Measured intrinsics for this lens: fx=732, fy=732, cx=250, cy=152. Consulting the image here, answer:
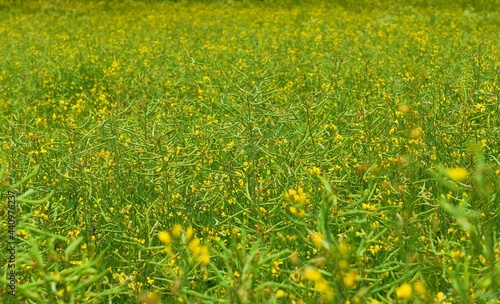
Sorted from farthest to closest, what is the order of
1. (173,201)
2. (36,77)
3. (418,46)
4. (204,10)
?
(204,10) → (418,46) → (36,77) → (173,201)

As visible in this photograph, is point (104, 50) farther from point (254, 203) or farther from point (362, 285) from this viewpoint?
point (362, 285)

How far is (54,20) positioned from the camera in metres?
13.3

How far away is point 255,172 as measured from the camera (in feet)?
12.0

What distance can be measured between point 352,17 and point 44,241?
9502 millimetres

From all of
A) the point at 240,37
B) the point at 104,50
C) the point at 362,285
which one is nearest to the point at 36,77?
the point at 104,50

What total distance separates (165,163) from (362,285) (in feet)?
4.57

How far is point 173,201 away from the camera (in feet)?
11.7

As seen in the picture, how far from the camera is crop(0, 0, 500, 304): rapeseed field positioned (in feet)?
7.62

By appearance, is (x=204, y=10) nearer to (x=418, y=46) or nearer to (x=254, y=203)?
(x=418, y=46)

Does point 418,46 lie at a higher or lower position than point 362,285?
lower

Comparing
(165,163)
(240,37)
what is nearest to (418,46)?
(240,37)

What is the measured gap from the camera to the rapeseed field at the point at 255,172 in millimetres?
2322

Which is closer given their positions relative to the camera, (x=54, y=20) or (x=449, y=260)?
(x=449, y=260)

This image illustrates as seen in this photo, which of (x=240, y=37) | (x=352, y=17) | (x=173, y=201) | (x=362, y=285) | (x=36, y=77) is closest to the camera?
(x=362, y=285)
